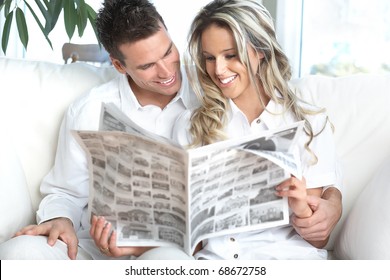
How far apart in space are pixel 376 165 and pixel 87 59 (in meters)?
2.77

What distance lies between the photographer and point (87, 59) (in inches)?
174

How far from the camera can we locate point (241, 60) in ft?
5.79

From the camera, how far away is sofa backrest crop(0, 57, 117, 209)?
82.3 inches

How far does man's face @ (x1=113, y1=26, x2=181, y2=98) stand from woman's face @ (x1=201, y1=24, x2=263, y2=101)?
0.13 m

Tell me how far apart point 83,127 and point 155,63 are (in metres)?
0.29

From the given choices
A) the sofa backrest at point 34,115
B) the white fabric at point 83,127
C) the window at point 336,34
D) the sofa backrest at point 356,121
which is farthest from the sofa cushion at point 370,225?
the window at point 336,34

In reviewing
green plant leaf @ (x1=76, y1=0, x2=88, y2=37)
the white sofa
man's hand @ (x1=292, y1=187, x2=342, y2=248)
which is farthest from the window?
man's hand @ (x1=292, y1=187, x2=342, y2=248)

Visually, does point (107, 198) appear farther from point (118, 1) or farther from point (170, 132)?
point (118, 1)

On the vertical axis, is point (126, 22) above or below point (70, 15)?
above

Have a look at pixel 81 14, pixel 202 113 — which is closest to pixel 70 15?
pixel 81 14

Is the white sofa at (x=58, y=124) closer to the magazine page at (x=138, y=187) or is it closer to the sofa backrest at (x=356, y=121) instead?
the sofa backrest at (x=356, y=121)

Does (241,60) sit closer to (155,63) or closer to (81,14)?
(155,63)

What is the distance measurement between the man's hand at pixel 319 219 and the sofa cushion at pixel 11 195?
77cm
